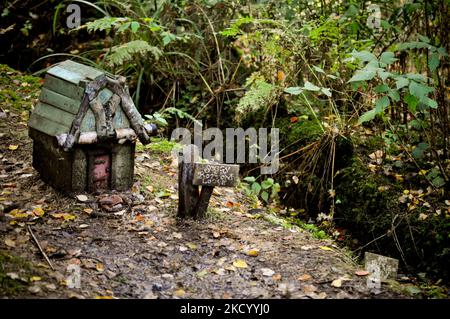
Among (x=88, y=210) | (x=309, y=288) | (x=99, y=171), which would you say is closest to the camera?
(x=309, y=288)

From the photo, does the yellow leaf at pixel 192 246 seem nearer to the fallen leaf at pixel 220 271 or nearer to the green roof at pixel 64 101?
the fallen leaf at pixel 220 271

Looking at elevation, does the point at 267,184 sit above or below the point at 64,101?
below

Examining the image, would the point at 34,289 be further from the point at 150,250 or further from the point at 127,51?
the point at 127,51

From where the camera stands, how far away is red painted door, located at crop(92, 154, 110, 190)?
14.5 ft

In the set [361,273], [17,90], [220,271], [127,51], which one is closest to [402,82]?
[361,273]

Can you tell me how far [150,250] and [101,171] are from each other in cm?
97

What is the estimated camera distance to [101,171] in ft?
14.7

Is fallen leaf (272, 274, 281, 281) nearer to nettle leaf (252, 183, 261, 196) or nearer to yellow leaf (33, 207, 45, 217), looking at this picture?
nettle leaf (252, 183, 261, 196)

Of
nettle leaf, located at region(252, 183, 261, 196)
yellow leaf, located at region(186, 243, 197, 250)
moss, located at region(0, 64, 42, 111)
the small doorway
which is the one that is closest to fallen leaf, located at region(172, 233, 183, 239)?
yellow leaf, located at region(186, 243, 197, 250)

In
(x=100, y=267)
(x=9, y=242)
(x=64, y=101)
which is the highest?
(x=64, y=101)

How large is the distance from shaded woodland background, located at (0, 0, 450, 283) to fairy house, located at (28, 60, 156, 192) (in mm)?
1155

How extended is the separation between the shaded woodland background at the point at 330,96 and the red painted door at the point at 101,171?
1221 mm
